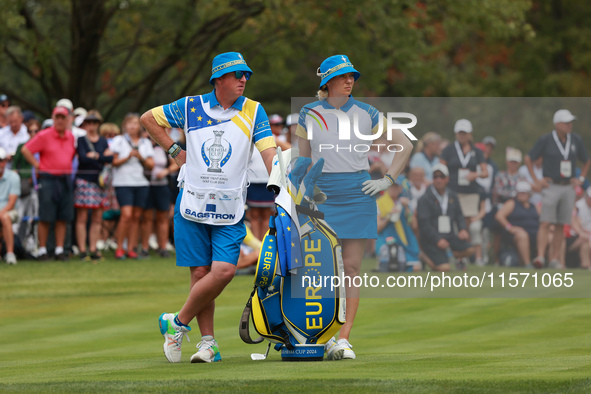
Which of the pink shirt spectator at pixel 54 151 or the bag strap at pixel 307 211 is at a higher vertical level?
the pink shirt spectator at pixel 54 151

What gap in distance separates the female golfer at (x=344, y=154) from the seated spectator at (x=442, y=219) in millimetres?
1641

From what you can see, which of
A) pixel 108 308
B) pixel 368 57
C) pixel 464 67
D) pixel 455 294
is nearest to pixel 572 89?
pixel 464 67

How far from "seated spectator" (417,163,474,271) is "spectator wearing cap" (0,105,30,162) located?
845cm

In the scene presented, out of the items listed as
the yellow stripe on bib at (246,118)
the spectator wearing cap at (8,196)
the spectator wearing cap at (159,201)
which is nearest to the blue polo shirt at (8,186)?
the spectator wearing cap at (8,196)

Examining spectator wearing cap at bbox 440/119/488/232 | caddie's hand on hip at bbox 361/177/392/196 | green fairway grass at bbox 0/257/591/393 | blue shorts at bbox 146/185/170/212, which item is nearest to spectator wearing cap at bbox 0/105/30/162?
green fairway grass at bbox 0/257/591/393

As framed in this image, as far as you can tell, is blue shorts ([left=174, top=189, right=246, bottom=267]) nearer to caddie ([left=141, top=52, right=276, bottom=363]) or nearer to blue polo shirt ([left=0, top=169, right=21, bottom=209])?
caddie ([left=141, top=52, right=276, bottom=363])

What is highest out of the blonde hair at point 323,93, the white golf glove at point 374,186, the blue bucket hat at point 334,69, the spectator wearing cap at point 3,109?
the spectator wearing cap at point 3,109

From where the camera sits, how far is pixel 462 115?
9.09m

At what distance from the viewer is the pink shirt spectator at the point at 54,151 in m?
16.0

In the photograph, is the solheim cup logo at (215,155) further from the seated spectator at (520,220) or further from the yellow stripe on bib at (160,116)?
the seated spectator at (520,220)

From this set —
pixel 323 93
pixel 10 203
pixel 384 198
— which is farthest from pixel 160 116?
pixel 10 203

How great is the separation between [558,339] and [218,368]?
12.9 ft

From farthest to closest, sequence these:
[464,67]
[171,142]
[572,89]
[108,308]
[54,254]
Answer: [464,67] → [572,89] → [54,254] → [108,308] → [171,142]

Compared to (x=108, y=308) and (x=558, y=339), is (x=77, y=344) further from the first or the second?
(x=558, y=339)
